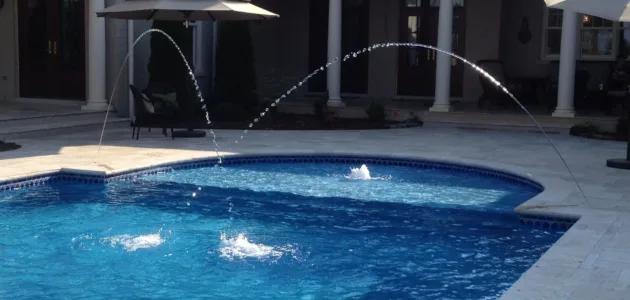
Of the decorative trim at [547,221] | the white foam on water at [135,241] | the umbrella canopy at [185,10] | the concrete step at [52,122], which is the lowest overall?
the white foam on water at [135,241]

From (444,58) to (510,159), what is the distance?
495 cm

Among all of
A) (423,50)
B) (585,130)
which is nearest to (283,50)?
(423,50)

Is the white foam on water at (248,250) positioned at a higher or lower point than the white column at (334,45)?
lower

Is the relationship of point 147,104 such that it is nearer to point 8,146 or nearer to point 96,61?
point 8,146

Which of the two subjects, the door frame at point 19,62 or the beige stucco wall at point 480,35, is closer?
the door frame at point 19,62

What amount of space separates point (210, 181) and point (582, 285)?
19.3ft

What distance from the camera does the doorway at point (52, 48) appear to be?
54.4ft

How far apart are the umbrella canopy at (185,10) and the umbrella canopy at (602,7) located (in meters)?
4.77

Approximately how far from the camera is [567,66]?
49.2 feet

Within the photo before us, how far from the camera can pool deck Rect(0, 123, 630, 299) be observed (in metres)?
5.52

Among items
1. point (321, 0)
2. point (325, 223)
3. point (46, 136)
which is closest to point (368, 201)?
point (325, 223)

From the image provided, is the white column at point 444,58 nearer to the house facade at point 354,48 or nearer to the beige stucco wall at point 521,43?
the house facade at point 354,48

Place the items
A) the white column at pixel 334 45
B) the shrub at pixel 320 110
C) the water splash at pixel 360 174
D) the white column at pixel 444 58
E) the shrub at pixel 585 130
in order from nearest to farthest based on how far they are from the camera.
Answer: the water splash at pixel 360 174, the shrub at pixel 585 130, the white column at pixel 444 58, the shrub at pixel 320 110, the white column at pixel 334 45

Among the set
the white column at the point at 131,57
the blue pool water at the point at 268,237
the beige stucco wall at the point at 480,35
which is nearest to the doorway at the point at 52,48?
the white column at the point at 131,57
